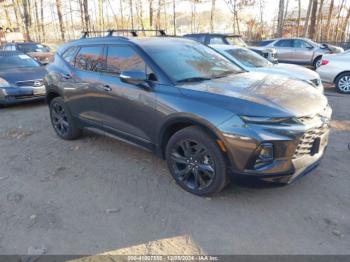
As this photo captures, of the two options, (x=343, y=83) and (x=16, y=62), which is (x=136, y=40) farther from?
(x=343, y=83)

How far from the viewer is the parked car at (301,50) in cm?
1402

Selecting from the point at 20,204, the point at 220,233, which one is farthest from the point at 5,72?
the point at 220,233

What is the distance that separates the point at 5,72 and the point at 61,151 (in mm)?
4642

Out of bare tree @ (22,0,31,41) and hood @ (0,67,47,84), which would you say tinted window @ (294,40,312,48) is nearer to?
hood @ (0,67,47,84)

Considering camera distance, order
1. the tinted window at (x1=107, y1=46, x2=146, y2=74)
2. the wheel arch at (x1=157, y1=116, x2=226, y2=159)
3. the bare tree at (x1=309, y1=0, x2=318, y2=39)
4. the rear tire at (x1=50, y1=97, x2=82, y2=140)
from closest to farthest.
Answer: the wheel arch at (x1=157, y1=116, x2=226, y2=159), the tinted window at (x1=107, y1=46, x2=146, y2=74), the rear tire at (x1=50, y1=97, x2=82, y2=140), the bare tree at (x1=309, y1=0, x2=318, y2=39)

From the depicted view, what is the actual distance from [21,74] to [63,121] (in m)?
3.79

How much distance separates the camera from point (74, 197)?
140 inches

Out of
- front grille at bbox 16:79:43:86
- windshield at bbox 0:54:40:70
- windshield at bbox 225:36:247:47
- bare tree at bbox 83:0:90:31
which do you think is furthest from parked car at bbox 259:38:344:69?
bare tree at bbox 83:0:90:31

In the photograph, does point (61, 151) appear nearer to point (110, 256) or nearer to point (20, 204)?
point (20, 204)

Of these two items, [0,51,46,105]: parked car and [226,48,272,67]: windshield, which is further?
[0,51,46,105]: parked car

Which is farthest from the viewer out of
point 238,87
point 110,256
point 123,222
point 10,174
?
point 10,174

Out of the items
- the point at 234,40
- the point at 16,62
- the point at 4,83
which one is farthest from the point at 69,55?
the point at 234,40

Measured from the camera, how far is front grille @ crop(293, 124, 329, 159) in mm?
3000

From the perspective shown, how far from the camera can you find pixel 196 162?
3.40m
